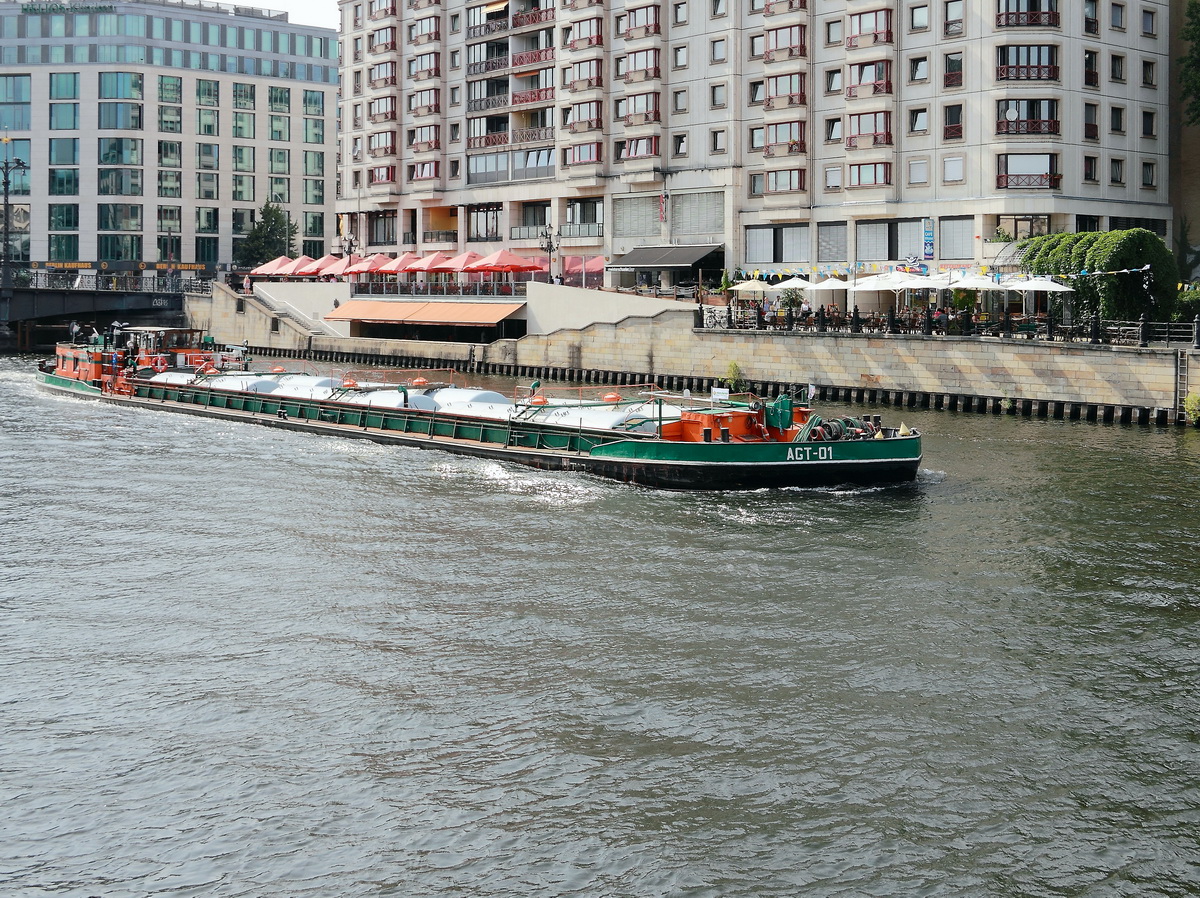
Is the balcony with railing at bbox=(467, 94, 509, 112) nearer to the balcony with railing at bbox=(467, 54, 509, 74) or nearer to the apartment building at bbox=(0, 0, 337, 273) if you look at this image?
the balcony with railing at bbox=(467, 54, 509, 74)

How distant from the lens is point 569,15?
9188cm

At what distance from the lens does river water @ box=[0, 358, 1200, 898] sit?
56.5 ft

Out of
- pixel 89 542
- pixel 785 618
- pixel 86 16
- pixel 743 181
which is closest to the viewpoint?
pixel 785 618

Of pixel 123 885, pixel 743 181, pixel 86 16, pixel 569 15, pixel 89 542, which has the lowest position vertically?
pixel 123 885

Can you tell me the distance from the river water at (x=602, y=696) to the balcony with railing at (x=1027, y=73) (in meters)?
36.3

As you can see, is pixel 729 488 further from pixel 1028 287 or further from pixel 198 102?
pixel 198 102

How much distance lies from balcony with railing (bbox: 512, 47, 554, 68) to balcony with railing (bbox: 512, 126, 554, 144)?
4.19 metres

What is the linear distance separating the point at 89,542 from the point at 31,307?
237 ft

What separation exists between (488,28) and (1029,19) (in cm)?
4271

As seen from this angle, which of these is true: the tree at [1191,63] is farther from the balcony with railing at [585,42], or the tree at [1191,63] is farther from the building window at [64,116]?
the building window at [64,116]

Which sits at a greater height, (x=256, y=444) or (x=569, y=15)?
(x=569, y=15)

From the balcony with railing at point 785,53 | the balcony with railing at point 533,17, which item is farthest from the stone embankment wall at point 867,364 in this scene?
the balcony with railing at point 533,17

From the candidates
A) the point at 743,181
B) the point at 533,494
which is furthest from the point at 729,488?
the point at 743,181

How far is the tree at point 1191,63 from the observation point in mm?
72188
